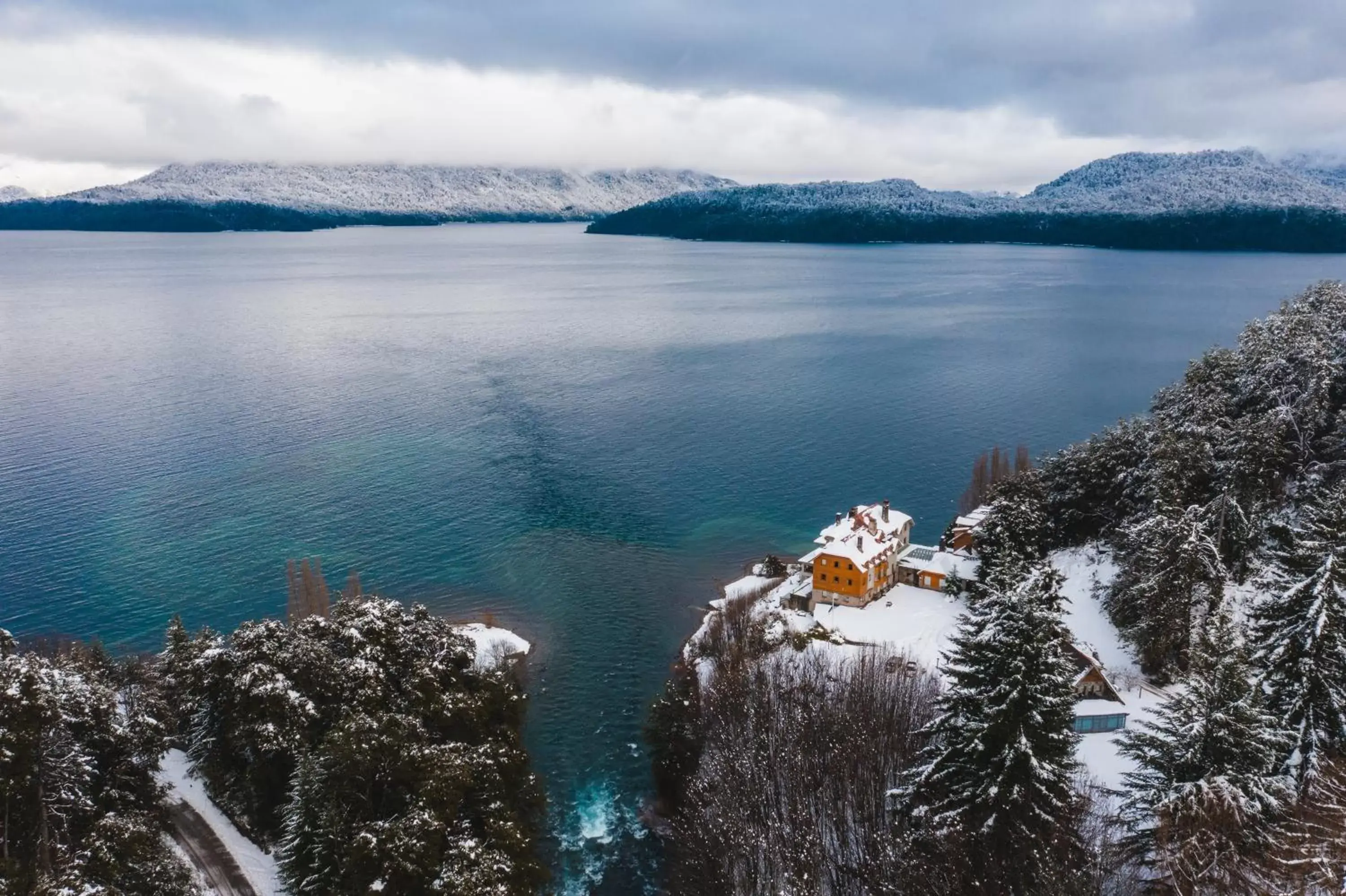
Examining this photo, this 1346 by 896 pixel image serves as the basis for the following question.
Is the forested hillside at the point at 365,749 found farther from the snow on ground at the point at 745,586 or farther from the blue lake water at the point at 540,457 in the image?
the snow on ground at the point at 745,586

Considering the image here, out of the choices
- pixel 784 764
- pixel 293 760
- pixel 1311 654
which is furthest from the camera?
pixel 784 764

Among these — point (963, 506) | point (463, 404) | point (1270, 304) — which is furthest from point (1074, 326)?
point (463, 404)

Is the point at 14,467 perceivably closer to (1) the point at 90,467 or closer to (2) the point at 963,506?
(1) the point at 90,467

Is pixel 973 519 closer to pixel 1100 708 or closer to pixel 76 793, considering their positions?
pixel 1100 708

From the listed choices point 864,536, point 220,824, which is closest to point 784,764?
point 864,536

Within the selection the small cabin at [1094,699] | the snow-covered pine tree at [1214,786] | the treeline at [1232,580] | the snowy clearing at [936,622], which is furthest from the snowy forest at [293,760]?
the small cabin at [1094,699]
